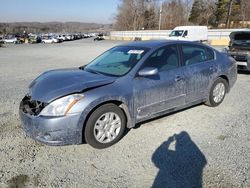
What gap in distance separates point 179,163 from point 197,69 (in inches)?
85.8

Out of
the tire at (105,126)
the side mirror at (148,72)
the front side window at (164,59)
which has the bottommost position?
the tire at (105,126)

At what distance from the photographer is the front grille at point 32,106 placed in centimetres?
341

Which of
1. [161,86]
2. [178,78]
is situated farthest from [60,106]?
[178,78]

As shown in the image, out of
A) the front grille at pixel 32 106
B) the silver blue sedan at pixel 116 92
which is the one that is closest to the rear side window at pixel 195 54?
the silver blue sedan at pixel 116 92

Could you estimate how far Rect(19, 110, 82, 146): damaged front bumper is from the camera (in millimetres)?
3291

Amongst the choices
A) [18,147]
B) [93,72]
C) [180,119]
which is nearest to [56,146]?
[18,147]

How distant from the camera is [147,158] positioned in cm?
342

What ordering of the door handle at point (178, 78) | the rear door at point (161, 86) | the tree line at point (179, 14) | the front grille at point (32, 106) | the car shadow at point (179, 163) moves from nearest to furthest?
the car shadow at point (179, 163) < the front grille at point (32, 106) < the rear door at point (161, 86) < the door handle at point (178, 78) < the tree line at point (179, 14)

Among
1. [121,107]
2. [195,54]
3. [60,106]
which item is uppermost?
[195,54]

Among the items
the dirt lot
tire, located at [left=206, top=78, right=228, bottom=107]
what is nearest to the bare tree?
tire, located at [left=206, top=78, right=228, bottom=107]

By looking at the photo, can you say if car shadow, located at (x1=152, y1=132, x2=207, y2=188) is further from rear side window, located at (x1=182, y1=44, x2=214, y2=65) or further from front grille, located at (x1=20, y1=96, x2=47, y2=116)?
front grille, located at (x1=20, y1=96, x2=47, y2=116)

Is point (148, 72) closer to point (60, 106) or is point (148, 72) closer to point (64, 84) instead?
point (64, 84)

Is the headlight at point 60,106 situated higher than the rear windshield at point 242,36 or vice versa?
the rear windshield at point 242,36

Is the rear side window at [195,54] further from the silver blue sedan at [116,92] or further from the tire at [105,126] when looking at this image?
the tire at [105,126]
